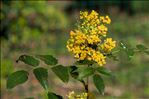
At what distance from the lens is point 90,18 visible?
189 cm

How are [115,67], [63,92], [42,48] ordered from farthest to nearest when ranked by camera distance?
[42,48] → [115,67] → [63,92]

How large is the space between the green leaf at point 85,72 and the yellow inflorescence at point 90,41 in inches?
1.8

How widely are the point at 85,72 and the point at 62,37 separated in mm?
6811

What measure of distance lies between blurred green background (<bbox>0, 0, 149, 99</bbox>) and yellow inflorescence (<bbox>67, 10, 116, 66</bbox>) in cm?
293

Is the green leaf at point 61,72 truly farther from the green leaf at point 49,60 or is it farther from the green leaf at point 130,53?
the green leaf at point 130,53

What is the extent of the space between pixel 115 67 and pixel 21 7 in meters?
1.55

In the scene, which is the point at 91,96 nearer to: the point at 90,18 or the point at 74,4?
the point at 90,18

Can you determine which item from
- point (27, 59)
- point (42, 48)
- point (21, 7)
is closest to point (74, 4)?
point (42, 48)

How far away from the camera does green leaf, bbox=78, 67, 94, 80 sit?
182 cm

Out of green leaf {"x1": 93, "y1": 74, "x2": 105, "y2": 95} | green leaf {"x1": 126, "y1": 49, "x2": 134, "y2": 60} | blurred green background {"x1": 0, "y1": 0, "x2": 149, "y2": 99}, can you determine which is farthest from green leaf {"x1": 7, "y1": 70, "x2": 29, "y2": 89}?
blurred green background {"x1": 0, "y1": 0, "x2": 149, "y2": 99}

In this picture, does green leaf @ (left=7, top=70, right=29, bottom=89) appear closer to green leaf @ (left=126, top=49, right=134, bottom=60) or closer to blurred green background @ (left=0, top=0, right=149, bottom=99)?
green leaf @ (left=126, top=49, right=134, bottom=60)

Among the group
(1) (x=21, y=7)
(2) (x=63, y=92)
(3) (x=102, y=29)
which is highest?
(1) (x=21, y=7)

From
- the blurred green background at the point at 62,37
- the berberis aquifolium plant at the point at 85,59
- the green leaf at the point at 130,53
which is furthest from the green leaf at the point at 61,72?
the blurred green background at the point at 62,37

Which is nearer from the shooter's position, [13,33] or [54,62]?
[54,62]
